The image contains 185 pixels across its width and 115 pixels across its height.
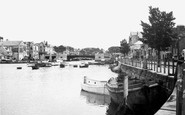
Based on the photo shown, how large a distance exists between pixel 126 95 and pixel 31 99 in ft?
52.9

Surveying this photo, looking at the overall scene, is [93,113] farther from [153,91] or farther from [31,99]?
[31,99]

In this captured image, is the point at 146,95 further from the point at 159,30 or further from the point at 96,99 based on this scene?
the point at 159,30

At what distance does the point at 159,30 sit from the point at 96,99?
13906mm

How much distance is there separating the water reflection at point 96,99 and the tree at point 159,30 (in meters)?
10.9

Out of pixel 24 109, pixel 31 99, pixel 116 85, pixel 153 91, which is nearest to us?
pixel 153 91

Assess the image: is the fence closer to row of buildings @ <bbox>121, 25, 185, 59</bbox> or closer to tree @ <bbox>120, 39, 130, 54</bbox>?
row of buildings @ <bbox>121, 25, 185, 59</bbox>

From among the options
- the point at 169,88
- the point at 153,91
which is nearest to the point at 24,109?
the point at 153,91

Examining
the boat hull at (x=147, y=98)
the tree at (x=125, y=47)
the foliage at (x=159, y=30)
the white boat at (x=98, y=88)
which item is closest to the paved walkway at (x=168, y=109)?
the boat hull at (x=147, y=98)

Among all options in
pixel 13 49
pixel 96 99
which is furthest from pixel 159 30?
pixel 13 49

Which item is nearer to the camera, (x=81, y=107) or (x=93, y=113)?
(x=93, y=113)

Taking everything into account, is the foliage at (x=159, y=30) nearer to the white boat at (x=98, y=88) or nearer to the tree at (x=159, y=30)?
the tree at (x=159, y=30)

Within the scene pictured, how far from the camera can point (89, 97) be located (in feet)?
114

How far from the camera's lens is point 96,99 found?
109 ft

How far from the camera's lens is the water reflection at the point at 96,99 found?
31.4m
